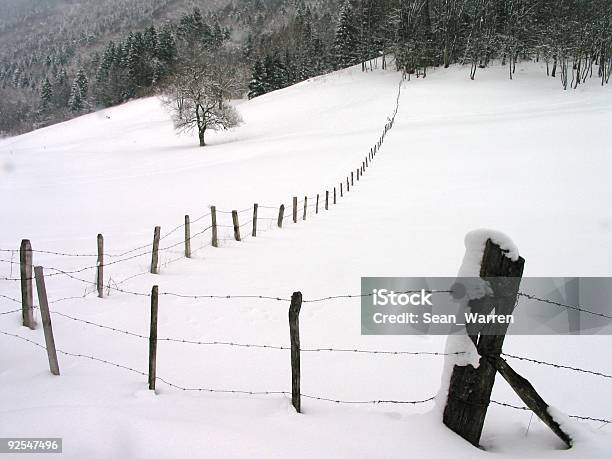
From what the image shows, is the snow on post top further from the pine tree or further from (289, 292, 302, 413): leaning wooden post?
the pine tree

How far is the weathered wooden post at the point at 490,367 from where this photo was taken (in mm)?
3191

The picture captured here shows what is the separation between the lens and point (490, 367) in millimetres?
3303

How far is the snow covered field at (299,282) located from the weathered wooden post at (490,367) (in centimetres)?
25

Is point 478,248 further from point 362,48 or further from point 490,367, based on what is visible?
point 362,48

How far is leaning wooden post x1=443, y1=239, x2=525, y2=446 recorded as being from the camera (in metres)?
3.19

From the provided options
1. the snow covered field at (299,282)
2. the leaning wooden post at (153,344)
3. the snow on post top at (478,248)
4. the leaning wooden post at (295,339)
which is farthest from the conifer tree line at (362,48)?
the snow on post top at (478,248)

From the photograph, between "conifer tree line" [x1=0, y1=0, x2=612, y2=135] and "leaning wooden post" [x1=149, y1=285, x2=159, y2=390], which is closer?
"leaning wooden post" [x1=149, y1=285, x2=159, y2=390]

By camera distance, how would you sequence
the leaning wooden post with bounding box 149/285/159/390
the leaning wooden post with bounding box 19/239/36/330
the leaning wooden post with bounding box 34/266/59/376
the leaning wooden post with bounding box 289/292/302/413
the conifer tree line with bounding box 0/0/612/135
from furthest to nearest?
the conifer tree line with bounding box 0/0/612/135
the leaning wooden post with bounding box 19/239/36/330
the leaning wooden post with bounding box 34/266/59/376
the leaning wooden post with bounding box 149/285/159/390
the leaning wooden post with bounding box 289/292/302/413

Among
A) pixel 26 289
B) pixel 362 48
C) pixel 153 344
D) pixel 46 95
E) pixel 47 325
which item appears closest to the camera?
pixel 153 344

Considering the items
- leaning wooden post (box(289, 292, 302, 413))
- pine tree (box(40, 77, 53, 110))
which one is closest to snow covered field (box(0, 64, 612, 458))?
leaning wooden post (box(289, 292, 302, 413))

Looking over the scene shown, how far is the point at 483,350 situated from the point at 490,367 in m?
0.16

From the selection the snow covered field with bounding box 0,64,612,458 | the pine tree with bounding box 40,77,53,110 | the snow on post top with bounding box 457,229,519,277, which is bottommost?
the snow covered field with bounding box 0,64,612,458

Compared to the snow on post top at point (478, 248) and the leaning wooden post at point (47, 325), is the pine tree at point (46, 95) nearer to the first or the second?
the leaning wooden post at point (47, 325)

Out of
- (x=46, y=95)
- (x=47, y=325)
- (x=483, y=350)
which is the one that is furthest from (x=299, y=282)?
(x=46, y=95)
